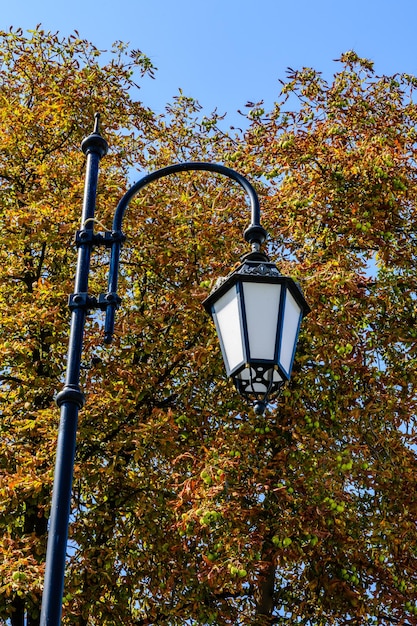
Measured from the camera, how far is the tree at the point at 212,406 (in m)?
9.77

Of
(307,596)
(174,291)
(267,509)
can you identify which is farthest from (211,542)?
(174,291)

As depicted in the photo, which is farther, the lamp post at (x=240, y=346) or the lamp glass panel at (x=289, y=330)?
the lamp glass panel at (x=289, y=330)

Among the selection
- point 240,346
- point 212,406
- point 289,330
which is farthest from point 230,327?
point 212,406

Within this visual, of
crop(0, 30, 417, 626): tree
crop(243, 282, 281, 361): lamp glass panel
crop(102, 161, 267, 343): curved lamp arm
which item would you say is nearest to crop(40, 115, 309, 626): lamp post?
crop(243, 282, 281, 361): lamp glass panel

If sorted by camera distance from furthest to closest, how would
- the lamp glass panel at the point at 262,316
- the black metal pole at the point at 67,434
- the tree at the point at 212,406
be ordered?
the tree at the point at 212,406
the lamp glass panel at the point at 262,316
the black metal pole at the point at 67,434

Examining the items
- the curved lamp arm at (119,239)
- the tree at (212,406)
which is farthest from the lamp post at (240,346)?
the tree at (212,406)

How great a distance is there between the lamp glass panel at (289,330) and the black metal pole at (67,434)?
123cm

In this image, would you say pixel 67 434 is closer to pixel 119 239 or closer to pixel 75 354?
pixel 75 354

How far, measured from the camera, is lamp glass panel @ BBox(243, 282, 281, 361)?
5.01m

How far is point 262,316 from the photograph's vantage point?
5.09 meters

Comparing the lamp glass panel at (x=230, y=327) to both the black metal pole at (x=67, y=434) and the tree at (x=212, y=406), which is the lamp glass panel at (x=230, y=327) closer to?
the black metal pole at (x=67, y=434)

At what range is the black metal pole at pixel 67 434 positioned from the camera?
4.65m

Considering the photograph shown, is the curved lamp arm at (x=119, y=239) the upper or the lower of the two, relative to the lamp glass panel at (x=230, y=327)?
upper

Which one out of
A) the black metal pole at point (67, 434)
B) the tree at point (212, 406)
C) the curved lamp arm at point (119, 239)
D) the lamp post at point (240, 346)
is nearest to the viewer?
the black metal pole at point (67, 434)
